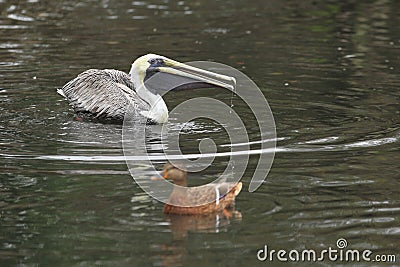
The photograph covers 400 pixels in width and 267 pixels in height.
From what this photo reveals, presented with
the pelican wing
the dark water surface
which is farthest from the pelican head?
the dark water surface

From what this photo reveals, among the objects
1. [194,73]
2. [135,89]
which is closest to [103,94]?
[135,89]

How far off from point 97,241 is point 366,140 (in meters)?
3.28

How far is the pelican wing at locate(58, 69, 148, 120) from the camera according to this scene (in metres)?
9.04

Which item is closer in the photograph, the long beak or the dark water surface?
the dark water surface

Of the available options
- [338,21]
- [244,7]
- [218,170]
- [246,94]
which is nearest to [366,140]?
[218,170]

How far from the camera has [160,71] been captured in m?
9.15

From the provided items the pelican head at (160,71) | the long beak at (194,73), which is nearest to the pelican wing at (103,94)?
the pelican head at (160,71)

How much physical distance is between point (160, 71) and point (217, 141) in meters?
1.43

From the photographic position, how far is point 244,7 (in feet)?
54.6

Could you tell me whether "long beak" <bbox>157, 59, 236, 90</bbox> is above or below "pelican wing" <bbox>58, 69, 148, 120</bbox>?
above

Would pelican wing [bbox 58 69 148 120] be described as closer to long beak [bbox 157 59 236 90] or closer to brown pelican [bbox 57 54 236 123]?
brown pelican [bbox 57 54 236 123]

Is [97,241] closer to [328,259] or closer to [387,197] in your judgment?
[328,259]

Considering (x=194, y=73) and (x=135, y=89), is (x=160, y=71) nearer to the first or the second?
(x=194, y=73)

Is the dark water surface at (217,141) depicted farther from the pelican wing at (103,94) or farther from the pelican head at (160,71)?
the pelican head at (160,71)
